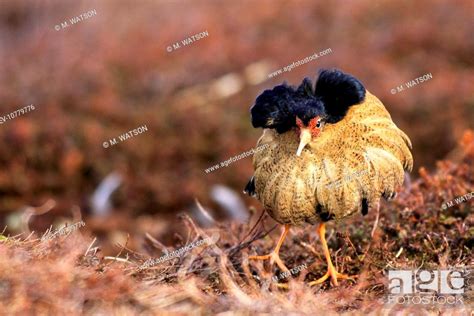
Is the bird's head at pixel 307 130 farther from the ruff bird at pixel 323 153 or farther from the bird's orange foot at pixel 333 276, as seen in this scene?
the bird's orange foot at pixel 333 276

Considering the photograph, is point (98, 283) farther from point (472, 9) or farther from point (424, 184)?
point (472, 9)

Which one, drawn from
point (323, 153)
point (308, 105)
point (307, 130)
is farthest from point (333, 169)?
point (308, 105)

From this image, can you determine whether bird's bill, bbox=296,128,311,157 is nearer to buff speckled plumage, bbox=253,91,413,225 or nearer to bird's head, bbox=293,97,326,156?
bird's head, bbox=293,97,326,156

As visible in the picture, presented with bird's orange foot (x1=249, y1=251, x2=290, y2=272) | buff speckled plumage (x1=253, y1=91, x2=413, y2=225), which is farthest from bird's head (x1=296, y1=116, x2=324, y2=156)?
bird's orange foot (x1=249, y1=251, x2=290, y2=272)

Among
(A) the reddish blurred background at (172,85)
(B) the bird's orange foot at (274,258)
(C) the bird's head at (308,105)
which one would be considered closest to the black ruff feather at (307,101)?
(C) the bird's head at (308,105)

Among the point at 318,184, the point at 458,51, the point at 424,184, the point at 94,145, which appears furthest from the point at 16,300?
the point at 458,51
